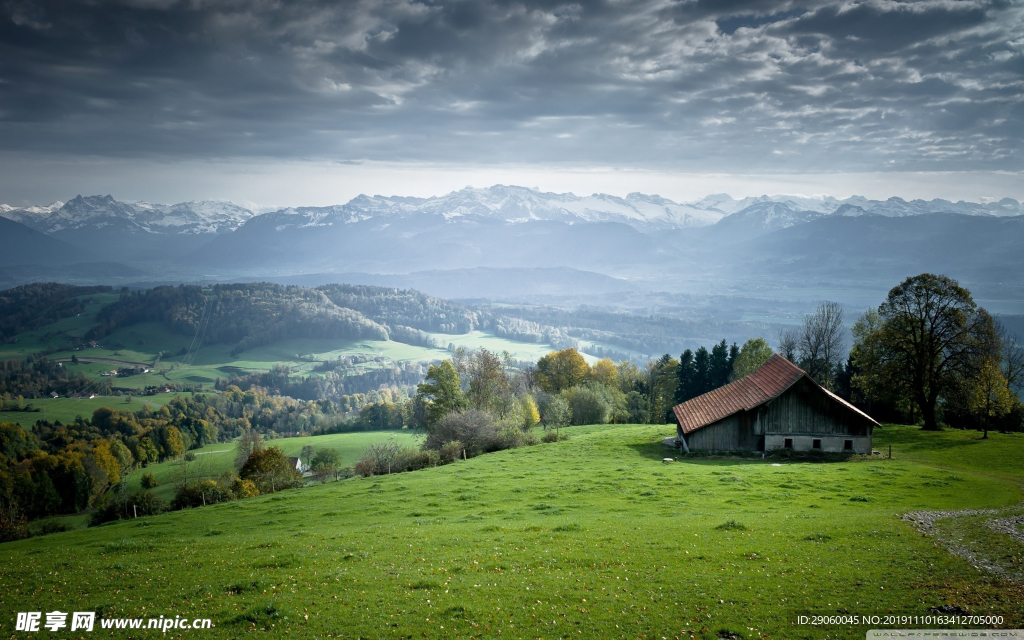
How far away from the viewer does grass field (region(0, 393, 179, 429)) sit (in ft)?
392

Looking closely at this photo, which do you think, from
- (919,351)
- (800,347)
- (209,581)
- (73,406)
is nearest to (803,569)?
(209,581)

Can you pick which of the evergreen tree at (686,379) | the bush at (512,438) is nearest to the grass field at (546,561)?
the bush at (512,438)

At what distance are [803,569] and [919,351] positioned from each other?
42558mm

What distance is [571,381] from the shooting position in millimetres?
88750

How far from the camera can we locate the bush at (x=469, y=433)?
47.2 m

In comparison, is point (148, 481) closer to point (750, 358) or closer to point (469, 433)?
point (469, 433)

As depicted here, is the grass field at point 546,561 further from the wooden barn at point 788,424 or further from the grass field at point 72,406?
the grass field at point 72,406

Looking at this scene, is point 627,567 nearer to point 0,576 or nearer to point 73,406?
point 0,576

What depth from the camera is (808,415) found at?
40.3 metres

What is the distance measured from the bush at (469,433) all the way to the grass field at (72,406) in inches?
4560

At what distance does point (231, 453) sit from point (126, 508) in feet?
231

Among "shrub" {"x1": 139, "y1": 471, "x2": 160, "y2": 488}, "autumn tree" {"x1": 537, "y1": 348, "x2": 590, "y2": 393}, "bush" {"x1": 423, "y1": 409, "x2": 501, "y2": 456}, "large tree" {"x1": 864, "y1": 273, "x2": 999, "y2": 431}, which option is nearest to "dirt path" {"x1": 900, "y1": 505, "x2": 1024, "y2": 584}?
"large tree" {"x1": 864, "y1": 273, "x2": 999, "y2": 431}

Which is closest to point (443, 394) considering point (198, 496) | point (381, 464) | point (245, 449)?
point (381, 464)

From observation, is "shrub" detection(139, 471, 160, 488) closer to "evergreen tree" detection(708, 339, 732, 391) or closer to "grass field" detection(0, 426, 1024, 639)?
"grass field" detection(0, 426, 1024, 639)
